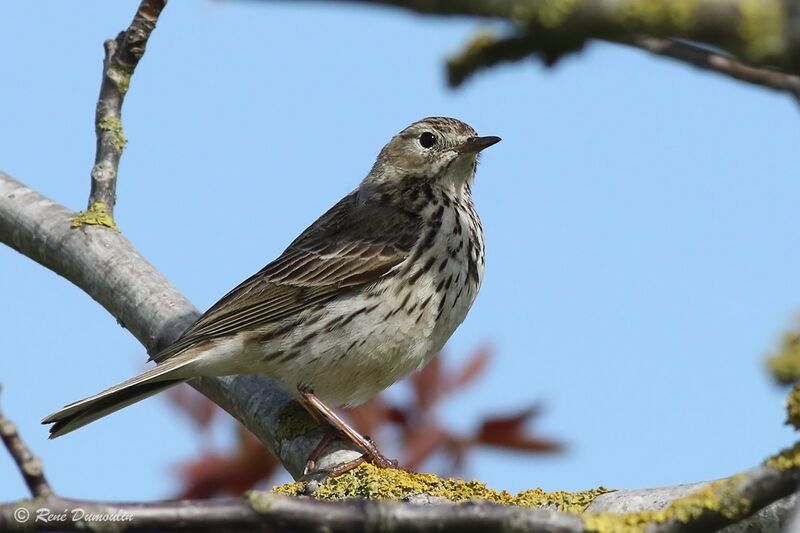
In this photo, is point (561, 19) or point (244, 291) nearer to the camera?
point (561, 19)

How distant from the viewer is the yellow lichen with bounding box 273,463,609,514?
4.82 metres

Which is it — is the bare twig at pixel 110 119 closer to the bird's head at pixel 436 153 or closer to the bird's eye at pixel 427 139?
the bird's head at pixel 436 153

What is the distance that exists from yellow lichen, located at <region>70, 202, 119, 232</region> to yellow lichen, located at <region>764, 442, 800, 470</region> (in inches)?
211

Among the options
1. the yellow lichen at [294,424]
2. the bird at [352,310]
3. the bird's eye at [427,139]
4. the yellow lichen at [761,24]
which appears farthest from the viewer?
the bird's eye at [427,139]

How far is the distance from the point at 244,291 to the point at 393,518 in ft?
16.7

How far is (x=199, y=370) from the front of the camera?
660cm

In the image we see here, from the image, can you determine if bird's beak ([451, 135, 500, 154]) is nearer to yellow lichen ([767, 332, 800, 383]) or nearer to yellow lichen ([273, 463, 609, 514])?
yellow lichen ([273, 463, 609, 514])

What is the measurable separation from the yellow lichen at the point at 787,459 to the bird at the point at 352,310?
3.74m

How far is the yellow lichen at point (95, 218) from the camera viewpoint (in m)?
7.09

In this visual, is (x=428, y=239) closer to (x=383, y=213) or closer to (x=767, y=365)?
(x=383, y=213)

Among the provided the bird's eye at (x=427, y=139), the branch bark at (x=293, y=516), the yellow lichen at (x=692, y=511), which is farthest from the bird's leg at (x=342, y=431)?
the branch bark at (x=293, y=516)

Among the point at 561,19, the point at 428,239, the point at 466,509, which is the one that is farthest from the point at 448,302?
the point at 561,19

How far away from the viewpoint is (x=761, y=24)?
1.79 metres

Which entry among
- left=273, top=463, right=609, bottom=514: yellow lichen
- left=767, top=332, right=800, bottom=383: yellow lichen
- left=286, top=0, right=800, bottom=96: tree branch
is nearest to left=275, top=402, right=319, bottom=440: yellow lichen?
left=273, top=463, right=609, bottom=514: yellow lichen
